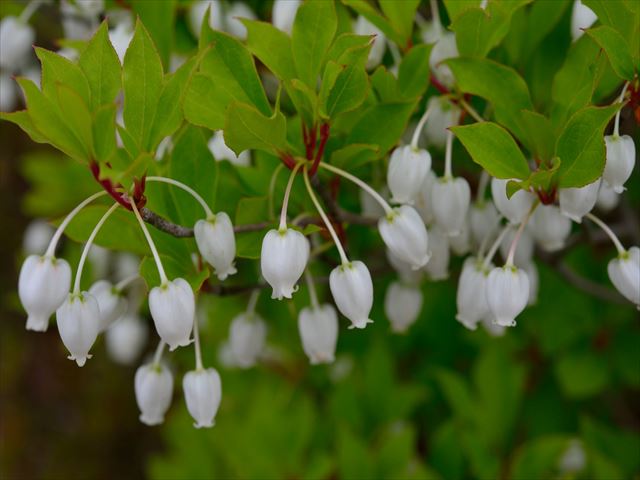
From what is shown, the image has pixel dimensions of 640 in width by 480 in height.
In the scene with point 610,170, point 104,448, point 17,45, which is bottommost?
point 104,448

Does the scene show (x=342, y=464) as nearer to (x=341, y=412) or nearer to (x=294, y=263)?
(x=341, y=412)

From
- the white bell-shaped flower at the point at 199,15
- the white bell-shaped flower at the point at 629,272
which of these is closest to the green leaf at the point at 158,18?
the white bell-shaped flower at the point at 199,15

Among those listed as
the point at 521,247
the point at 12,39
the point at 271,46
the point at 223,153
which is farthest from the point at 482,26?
the point at 12,39

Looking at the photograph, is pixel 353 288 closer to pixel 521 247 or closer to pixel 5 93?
pixel 521 247

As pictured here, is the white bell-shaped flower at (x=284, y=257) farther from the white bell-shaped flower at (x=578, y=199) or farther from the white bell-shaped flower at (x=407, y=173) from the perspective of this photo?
the white bell-shaped flower at (x=578, y=199)

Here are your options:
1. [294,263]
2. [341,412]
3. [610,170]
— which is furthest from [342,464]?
[610,170]

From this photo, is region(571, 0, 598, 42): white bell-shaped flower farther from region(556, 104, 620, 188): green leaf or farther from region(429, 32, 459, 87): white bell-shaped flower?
region(556, 104, 620, 188): green leaf
